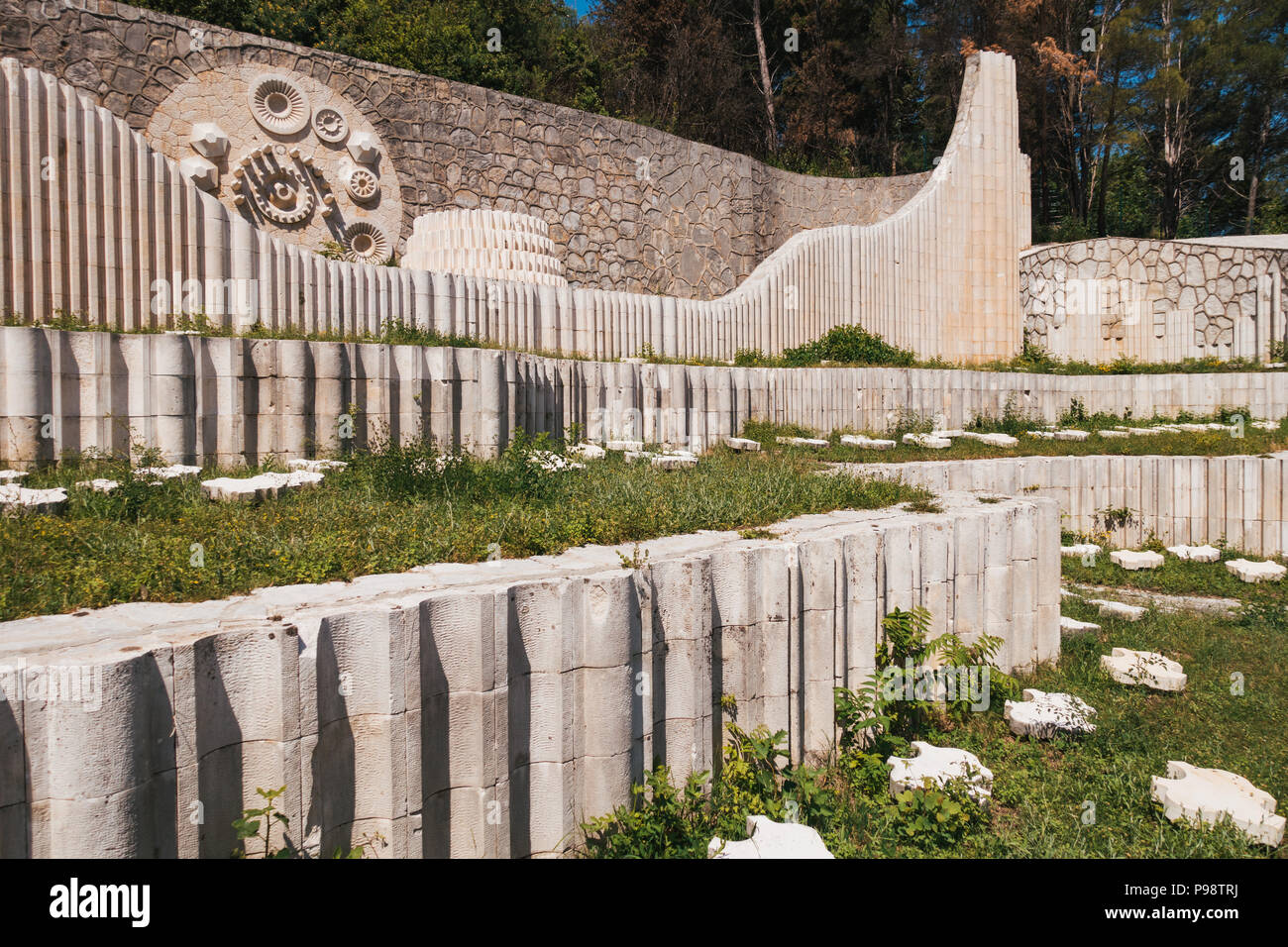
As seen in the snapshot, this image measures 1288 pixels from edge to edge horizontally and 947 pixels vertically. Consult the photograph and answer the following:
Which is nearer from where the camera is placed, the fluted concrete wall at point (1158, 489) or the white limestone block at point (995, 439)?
the fluted concrete wall at point (1158, 489)

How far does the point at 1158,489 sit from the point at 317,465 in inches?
466

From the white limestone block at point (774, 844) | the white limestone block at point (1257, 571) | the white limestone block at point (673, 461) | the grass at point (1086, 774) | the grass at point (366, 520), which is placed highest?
the white limestone block at point (673, 461)

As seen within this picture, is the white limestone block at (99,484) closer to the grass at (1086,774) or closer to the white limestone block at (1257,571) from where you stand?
the grass at (1086,774)

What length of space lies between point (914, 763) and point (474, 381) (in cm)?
585

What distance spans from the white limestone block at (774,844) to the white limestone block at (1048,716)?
2718 millimetres

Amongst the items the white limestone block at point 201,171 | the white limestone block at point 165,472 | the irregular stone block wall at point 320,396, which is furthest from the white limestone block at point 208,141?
the white limestone block at point 165,472

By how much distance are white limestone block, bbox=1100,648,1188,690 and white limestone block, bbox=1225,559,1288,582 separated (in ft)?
14.1

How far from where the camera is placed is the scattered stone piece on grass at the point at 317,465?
721 cm

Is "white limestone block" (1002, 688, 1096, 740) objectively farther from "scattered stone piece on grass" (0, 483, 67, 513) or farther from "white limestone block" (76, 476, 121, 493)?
"scattered stone piece on grass" (0, 483, 67, 513)

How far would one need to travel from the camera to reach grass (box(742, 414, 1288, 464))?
37.7ft

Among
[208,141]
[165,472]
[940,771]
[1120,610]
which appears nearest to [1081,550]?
[1120,610]

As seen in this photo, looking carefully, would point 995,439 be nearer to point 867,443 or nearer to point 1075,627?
point 867,443

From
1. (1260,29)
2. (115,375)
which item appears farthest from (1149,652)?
(1260,29)

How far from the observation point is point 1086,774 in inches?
214
